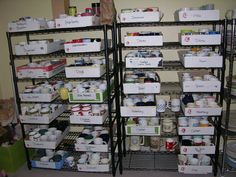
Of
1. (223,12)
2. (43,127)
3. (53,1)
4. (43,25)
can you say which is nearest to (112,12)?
(43,25)

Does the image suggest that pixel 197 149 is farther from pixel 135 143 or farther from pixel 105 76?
pixel 105 76

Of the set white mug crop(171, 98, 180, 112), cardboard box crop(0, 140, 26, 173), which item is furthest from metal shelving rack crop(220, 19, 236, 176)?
cardboard box crop(0, 140, 26, 173)

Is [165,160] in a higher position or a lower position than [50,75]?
lower

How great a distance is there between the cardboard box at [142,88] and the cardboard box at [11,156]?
1.34m

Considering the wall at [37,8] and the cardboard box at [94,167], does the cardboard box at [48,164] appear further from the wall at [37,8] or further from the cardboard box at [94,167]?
the wall at [37,8]

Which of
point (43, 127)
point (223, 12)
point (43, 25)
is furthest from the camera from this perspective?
point (43, 127)

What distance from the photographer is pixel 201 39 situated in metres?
2.09

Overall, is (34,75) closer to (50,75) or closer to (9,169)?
(50,75)

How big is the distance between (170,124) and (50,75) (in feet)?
4.18

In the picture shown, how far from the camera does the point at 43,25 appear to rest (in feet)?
7.38

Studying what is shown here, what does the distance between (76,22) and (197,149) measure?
159 centimetres

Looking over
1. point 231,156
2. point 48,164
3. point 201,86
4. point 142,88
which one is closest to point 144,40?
point 142,88

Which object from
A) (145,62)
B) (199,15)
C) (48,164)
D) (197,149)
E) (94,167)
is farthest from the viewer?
(48,164)

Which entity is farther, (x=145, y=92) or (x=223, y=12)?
(x=223, y=12)
